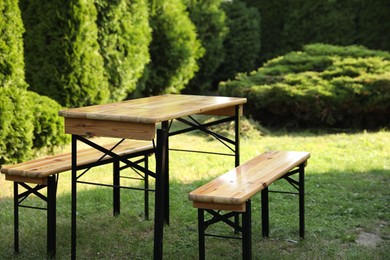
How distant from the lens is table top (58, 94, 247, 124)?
4.07 metres

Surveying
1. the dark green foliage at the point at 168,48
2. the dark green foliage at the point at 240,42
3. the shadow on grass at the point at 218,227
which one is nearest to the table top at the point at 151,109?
the shadow on grass at the point at 218,227

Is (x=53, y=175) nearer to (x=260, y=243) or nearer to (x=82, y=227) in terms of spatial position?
(x=82, y=227)

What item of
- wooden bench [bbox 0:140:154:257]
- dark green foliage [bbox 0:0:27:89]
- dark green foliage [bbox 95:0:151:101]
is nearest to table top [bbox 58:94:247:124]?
wooden bench [bbox 0:140:154:257]

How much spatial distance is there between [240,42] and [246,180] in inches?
452

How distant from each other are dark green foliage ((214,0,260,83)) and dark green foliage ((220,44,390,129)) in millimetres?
3407

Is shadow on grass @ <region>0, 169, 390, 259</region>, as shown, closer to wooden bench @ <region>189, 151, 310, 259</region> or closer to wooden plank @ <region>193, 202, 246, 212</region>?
wooden bench @ <region>189, 151, 310, 259</region>

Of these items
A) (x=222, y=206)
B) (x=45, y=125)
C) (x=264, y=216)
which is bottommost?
(x=264, y=216)

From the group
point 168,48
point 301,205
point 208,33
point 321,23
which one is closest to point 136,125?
point 301,205

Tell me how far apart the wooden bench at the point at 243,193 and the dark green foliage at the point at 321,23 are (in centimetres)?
981

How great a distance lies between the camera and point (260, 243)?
16.7ft

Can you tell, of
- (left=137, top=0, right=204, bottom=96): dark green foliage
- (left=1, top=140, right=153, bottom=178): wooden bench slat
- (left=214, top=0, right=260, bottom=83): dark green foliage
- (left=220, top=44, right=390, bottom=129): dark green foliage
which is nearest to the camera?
(left=1, top=140, right=153, bottom=178): wooden bench slat

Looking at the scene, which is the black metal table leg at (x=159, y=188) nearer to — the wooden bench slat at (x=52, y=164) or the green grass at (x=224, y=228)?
the green grass at (x=224, y=228)

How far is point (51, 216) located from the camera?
15.4ft

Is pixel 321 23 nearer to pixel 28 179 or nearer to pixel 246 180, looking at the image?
pixel 246 180
